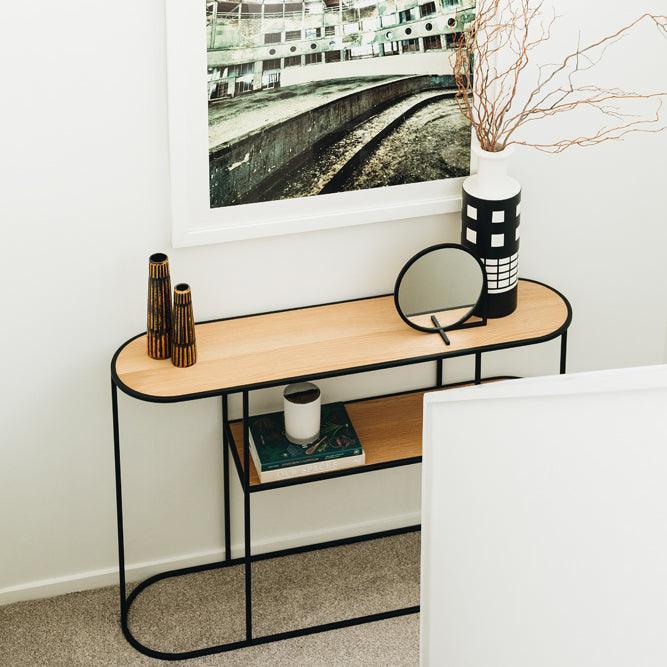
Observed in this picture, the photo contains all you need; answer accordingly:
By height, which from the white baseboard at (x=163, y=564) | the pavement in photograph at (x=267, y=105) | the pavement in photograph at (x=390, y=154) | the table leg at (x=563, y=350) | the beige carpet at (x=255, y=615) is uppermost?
the pavement in photograph at (x=267, y=105)

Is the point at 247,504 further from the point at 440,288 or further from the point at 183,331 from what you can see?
the point at 440,288

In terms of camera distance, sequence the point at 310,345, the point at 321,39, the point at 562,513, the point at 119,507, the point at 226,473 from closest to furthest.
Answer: the point at 562,513 < the point at 321,39 < the point at 310,345 < the point at 119,507 < the point at 226,473

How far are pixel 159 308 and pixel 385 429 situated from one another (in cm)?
60

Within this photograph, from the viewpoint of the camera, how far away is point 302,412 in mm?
2070

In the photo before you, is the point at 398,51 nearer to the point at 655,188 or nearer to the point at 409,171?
the point at 409,171

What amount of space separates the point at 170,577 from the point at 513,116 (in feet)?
4.40

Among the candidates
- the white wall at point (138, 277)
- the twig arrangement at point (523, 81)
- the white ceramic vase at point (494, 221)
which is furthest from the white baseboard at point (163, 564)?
the twig arrangement at point (523, 81)

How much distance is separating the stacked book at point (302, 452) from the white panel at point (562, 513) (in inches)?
63.5

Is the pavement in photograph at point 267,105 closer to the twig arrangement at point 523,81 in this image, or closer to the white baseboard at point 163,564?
the twig arrangement at point 523,81

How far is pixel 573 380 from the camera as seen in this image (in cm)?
37

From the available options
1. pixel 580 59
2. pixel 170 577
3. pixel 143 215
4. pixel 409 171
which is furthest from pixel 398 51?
pixel 170 577

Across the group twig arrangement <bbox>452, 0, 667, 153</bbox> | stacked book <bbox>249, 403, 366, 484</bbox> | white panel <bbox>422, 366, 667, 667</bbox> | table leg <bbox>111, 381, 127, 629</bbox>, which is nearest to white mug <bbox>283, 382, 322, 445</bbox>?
stacked book <bbox>249, 403, 366, 484</bbox>

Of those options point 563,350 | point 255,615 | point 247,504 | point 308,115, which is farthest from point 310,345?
point 255,615

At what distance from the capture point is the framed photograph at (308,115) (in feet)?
5.97
